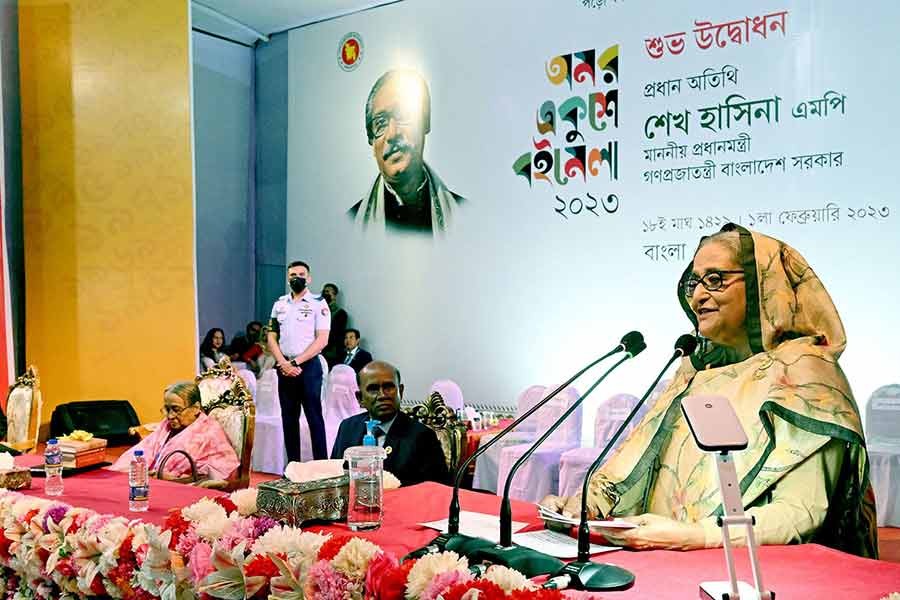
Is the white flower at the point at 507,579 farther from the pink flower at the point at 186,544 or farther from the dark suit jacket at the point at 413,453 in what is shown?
the dark suit jacket at the point at 413,453

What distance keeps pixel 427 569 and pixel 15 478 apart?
5.92 feet

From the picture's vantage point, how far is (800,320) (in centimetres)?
226

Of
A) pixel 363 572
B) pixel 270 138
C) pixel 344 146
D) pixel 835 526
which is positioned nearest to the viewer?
pixel 363 572

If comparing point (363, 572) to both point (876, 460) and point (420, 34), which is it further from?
point (420, 34)

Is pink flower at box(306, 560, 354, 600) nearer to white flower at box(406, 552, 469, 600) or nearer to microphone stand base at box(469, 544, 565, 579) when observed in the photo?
white flower at box(406, 552, 469, 600)

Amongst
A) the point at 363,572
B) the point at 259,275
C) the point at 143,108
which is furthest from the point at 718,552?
the point at 259,275

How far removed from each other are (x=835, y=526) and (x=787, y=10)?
484 cm

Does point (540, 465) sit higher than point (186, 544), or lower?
lower

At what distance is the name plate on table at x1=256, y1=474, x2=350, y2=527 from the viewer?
2.19m

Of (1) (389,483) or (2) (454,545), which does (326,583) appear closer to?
(2) (454,545)

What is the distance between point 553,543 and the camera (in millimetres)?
2012

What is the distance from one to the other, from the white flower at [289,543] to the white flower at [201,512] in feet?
0.83

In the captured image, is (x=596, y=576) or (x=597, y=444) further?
(x=597, y=444)

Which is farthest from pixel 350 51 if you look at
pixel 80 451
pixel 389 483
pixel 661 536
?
pixel 661 536
